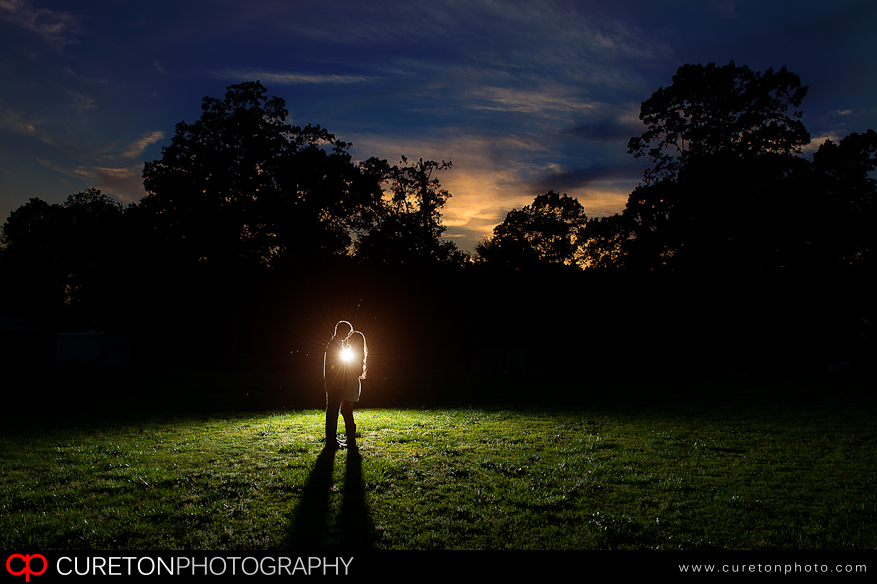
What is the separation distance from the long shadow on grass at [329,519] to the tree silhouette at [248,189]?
28507 millimetres

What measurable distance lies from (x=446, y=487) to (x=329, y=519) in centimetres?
142

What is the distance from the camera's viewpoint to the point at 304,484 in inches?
218

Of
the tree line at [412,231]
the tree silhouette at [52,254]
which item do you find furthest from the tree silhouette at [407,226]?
the tree silhouette at [52,254]

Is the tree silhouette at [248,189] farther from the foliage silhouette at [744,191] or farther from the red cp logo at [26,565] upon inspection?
the red cp logo at [26,565]

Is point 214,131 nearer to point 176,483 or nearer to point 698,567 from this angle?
point 176,483

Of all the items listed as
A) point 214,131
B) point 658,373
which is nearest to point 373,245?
point 214,131

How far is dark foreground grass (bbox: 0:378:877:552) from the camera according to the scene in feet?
13.3

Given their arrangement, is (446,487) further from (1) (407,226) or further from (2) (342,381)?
(1) (407,226)

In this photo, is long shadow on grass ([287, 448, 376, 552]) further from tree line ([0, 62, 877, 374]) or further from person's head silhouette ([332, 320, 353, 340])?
tree line ([0, 62, 877, 374])

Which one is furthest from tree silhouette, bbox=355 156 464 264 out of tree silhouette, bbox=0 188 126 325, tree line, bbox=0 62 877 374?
tree silhouette, bbox=0 188 126 325

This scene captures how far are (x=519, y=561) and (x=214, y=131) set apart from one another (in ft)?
116

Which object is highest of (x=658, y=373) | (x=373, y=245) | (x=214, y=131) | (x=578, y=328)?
(x=214, y=131)

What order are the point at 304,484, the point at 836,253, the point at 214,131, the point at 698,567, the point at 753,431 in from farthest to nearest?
the point at 214,131 → the point at 836,253 → the point at 753,431 → the point at 304,484 → the point at 698,567

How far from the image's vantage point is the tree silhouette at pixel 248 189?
31.9 meters
